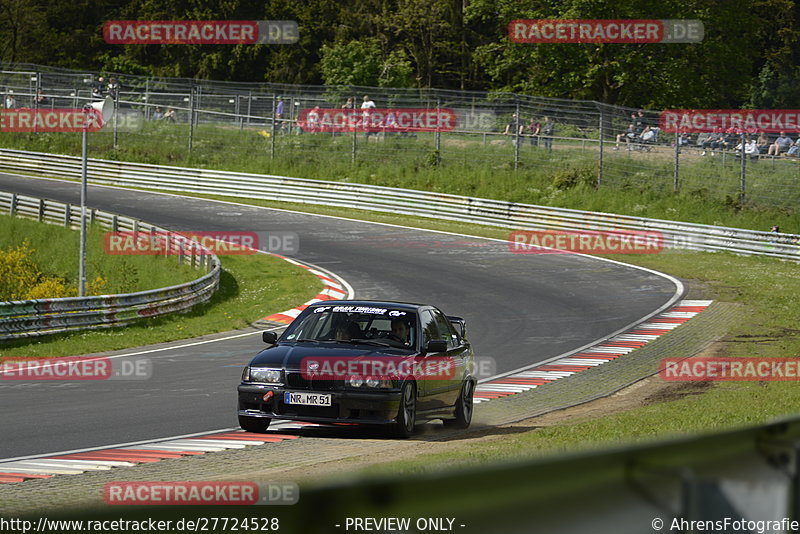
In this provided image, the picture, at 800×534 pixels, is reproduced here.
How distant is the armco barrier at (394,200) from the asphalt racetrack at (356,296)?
180cm

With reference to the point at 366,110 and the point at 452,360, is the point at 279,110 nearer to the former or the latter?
the point at 366,110

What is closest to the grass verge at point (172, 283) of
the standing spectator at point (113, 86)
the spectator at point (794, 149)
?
the standing spectator at point (113, 86)

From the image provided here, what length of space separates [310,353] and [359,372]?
1.94ft

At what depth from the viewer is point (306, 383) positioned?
11.2 metres

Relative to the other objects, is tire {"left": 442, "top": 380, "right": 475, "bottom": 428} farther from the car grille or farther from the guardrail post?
the guardrail post

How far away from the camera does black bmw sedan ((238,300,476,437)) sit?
11.1m

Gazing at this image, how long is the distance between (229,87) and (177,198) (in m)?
6.14

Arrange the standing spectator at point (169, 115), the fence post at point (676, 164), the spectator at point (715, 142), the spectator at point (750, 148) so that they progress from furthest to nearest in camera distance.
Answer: the standing spectator at point (169, 115) → the fence post at point (676, 164) → the spectator at point (715, 142) → the spectator at point (750, 148)

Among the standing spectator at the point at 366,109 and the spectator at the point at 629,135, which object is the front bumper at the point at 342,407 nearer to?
the spectator at the point at 629,135

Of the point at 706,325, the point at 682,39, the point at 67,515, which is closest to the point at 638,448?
the point at 67,515

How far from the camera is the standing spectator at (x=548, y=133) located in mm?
→ 41375

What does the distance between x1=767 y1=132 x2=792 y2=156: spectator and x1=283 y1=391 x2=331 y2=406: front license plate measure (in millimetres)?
27218

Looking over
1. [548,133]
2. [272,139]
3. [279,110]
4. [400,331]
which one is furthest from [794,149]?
[400,331]

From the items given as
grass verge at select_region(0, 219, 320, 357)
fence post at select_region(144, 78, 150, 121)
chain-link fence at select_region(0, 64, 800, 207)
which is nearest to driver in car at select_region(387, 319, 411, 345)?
grass verge at select_region(0, 219, 320, 357)
